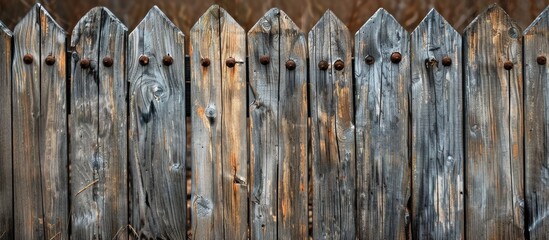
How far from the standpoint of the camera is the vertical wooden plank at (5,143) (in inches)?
134

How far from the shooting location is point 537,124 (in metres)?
3.42

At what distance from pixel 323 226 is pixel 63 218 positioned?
3.65ft

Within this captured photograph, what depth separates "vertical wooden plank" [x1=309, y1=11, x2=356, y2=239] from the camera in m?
3.38

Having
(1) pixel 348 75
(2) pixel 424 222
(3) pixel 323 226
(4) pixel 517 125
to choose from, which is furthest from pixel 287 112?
(4) pixel 517 125

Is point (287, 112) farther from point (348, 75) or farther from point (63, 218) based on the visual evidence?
point (63, 218)

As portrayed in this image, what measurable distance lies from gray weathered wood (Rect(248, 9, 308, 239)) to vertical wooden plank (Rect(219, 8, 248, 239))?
0.12ft

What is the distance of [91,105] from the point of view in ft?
A: 11.1

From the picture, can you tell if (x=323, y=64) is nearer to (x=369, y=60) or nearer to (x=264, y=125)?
(x=369, y=60)

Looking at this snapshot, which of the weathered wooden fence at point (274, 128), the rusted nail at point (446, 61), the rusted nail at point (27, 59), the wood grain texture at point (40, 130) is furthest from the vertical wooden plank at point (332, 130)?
the rusted nail at point (27, 59)

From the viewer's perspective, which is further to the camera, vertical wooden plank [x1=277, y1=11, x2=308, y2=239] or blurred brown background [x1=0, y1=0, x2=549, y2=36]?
blurred brown background [x1=0, y1=0, x2=549, y2=36]

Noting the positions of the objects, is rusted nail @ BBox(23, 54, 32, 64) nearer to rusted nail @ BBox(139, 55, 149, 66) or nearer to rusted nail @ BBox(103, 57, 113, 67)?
rusted nail @ BBox(103, 57, 113, 67)

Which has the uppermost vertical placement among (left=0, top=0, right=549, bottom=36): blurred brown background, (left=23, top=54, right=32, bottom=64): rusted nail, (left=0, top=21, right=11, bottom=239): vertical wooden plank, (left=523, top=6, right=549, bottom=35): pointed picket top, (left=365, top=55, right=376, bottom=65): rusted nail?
(left=0, top=0, right=549, bottom=36): blurred brown background

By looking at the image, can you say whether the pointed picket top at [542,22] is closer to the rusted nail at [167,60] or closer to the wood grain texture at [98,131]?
the rusted nail at [167,60]

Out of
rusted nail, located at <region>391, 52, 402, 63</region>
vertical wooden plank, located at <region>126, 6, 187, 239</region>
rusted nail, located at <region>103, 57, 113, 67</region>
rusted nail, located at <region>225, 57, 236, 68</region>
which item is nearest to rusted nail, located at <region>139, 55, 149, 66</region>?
vertical wooden plank, located at <region>126, 6, 187, 239</region>
